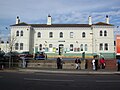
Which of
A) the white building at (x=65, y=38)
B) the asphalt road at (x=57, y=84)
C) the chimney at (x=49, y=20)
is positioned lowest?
the asphalt road at (x=57, y=84)

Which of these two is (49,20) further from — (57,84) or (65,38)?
(57,84)

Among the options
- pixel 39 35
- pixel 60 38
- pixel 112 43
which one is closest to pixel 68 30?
pixel 60 38

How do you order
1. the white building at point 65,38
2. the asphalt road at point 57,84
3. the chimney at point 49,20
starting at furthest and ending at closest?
the chimney at point 49,20
the white building at point 65,38
the asphalt road at point 57,84

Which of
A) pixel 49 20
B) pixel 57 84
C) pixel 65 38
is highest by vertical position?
pixel 49 20

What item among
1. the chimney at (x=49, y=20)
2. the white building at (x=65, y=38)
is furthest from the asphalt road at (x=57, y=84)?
the chimney at (x=49, y=20)

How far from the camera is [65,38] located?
59.2 meters

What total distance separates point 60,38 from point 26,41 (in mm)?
8780

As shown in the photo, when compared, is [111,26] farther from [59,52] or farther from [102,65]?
[102,65]

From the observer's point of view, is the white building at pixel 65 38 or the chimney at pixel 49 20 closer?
the white building at pixel 65 38

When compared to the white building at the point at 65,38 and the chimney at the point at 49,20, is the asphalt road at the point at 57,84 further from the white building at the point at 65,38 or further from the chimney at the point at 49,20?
the chimney at the point at 49,20

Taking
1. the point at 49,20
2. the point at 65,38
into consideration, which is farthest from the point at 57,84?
the point at 49,20

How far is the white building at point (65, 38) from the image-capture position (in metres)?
58.0

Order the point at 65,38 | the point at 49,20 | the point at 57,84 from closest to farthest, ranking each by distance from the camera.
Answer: the point at 57,84
the point at 65,38
the point at 49,20

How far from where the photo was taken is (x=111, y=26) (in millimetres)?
58844
